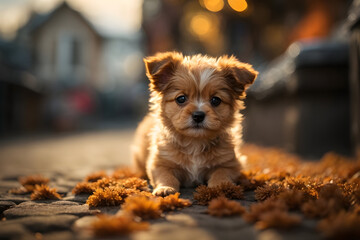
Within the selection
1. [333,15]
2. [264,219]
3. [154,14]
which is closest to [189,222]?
[264,219]

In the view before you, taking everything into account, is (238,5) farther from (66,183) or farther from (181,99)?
(66,183)

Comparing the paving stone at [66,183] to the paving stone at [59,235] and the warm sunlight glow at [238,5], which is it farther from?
the warm sunlight glow at [238,5]

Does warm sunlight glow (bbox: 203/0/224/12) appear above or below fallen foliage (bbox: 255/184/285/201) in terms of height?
above

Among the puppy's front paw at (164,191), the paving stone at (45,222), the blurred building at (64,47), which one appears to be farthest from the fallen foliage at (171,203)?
the blurred building at (64,47)

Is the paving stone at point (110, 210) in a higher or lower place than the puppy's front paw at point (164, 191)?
lower

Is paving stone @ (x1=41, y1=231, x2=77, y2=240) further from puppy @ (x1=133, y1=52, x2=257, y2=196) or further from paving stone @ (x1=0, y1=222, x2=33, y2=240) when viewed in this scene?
puppy @ (x1=133, y1=52, x2=257, y2=196)

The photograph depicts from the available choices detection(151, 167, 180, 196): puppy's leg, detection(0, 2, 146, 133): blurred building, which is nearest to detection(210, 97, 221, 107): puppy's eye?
detection(151, 167, 180, 196): puppy's leg
